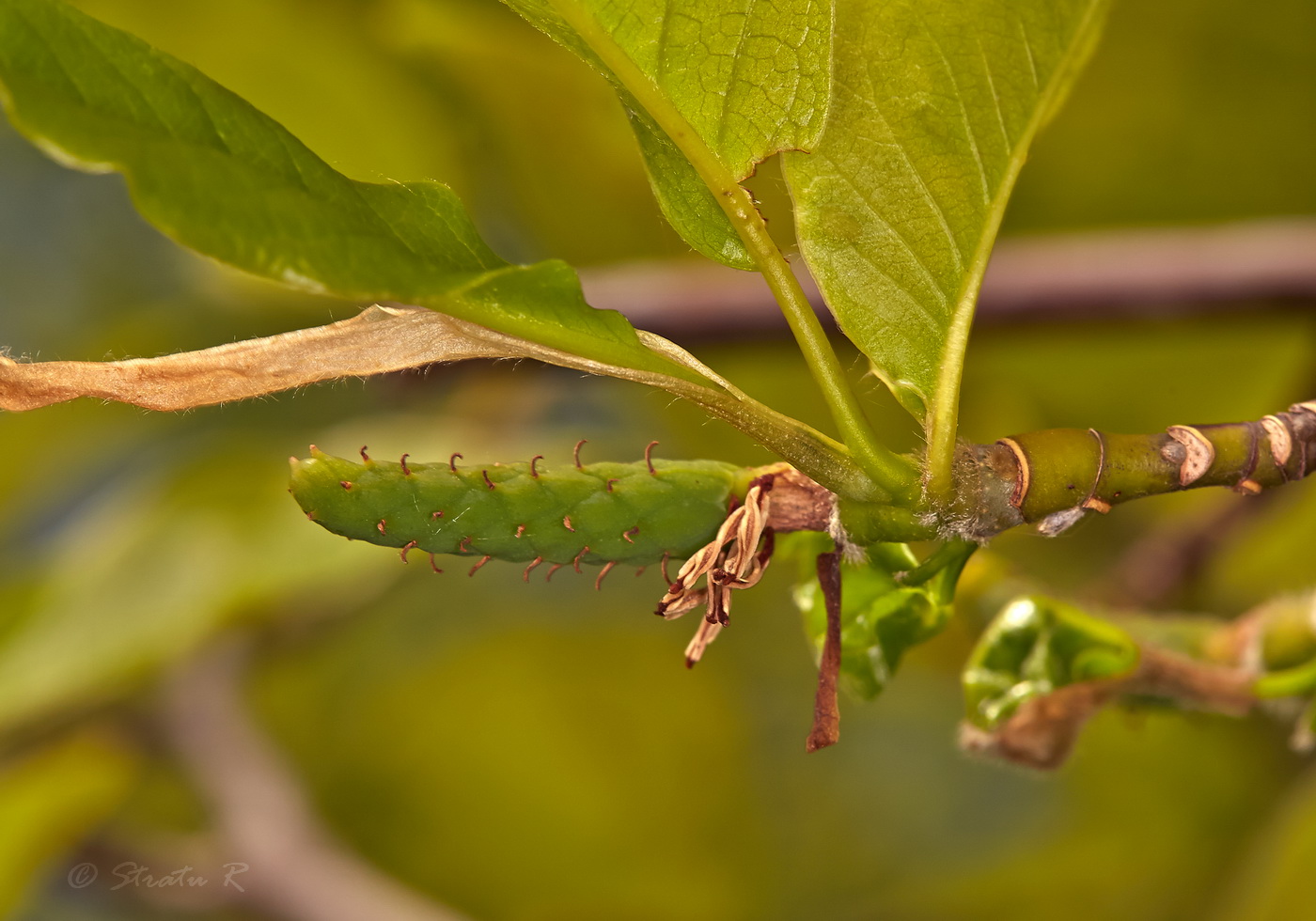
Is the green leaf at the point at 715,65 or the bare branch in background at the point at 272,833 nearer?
the green leaf at the point at 715,65

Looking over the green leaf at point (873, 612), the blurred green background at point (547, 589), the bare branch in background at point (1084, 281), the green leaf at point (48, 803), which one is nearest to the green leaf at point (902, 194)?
the green leaf at point (873, 612)

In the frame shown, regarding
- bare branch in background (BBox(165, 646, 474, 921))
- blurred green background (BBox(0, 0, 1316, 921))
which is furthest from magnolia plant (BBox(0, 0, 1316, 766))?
bare branch in background (BBox(165, 646, 474, 921))

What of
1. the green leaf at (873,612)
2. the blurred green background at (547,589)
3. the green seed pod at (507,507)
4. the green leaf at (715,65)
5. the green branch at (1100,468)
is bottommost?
the blurred green background at (547,589)

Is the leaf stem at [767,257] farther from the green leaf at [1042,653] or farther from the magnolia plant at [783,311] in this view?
the green leaf at [1042,653]

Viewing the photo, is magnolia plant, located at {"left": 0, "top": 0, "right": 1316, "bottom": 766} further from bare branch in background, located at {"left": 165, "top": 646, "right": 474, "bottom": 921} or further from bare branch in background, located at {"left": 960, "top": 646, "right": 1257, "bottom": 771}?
bare branch in background, located at {"left": 165, "top": 646, "right": 474, "bottom": 921}

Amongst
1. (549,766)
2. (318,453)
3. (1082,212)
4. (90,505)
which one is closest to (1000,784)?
(549,766)

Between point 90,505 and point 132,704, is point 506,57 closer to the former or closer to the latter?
point 132,704

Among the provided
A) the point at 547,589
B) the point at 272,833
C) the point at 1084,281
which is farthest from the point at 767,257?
the point at 547,589

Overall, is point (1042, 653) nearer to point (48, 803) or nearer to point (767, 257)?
point (767, 257)
